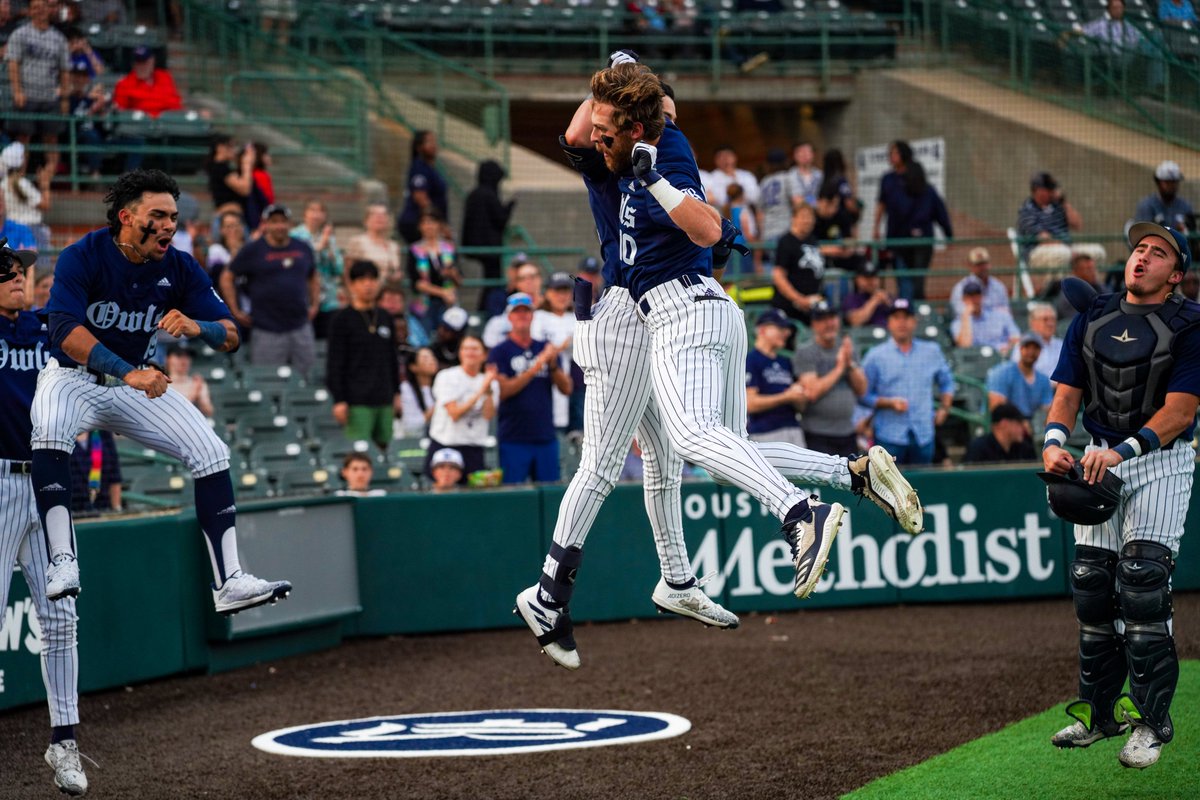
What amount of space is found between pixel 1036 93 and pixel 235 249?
36.6ft

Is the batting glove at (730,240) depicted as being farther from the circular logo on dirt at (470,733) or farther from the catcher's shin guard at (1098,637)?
the circular logo on dirt at (470,733)

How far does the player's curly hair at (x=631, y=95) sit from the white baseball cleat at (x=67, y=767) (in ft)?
11.8

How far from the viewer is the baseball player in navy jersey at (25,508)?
6727mm

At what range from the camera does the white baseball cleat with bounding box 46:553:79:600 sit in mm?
5986

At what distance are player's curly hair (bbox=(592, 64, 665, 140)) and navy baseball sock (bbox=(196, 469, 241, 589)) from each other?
7.49 ft

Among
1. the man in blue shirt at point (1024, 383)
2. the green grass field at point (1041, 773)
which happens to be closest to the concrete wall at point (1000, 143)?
the man in blue shirt at point (1024, 383)

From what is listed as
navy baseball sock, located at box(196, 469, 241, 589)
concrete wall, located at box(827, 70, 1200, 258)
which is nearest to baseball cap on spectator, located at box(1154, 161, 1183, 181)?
concrete wall, located at box(827, 70, 1200, 258)

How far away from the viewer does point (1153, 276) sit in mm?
6332

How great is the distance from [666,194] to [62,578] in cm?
284

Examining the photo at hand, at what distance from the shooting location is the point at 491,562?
1134cm

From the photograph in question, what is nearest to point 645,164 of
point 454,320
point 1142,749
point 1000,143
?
point 1142,749

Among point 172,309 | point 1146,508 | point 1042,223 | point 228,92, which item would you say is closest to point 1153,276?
point 1146,508

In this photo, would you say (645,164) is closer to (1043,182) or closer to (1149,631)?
(1149,631)

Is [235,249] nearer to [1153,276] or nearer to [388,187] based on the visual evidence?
[388,187]
